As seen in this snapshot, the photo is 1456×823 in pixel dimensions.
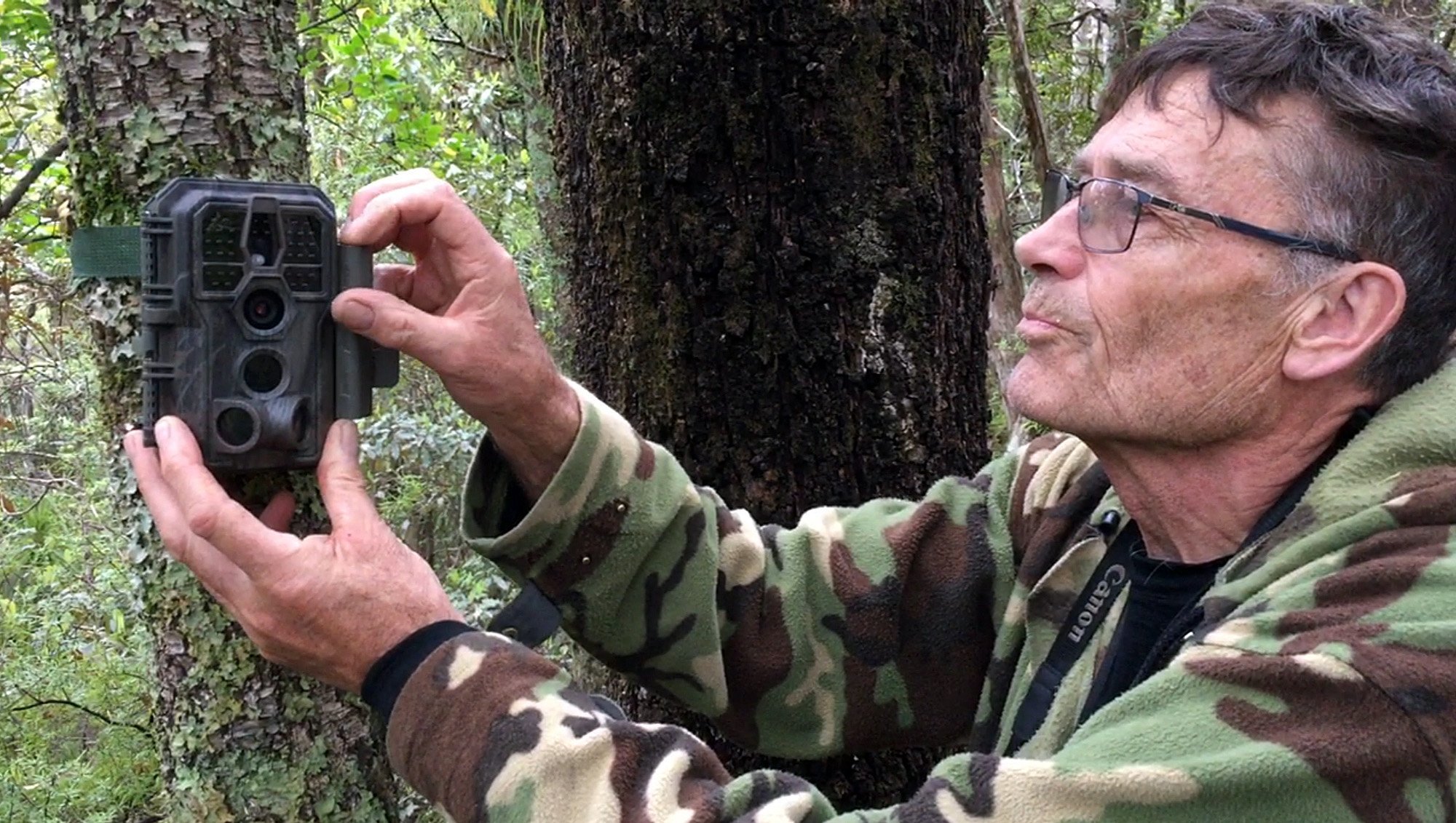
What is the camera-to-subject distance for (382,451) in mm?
5641

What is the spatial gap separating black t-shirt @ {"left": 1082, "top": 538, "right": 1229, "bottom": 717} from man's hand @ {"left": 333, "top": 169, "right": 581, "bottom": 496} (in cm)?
84

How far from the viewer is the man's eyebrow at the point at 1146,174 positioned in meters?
1.78

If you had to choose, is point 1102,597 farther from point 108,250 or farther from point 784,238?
point 108,250

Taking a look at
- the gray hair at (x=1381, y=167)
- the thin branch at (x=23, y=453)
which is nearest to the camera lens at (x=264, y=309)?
the gray hair at (x=1381, y=167)

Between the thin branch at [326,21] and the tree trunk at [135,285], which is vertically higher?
the thin branch at [326,21]

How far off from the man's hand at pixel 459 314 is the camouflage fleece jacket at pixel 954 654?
0.27 ft

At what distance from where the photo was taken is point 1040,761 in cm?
134

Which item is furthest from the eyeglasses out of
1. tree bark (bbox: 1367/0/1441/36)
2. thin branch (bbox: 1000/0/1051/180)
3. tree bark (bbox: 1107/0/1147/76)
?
tree bark (bbox: 1367/0/1441/36)

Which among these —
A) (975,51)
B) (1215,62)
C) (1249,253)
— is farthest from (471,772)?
(975,51)

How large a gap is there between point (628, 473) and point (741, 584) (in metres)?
0.29

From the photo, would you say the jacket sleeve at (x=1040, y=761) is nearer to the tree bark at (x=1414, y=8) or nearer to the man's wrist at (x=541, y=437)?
the man's wrist at (x=541, y=437)

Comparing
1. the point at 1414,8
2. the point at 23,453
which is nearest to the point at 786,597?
the point at 23,453

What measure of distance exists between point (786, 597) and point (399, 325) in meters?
0.81

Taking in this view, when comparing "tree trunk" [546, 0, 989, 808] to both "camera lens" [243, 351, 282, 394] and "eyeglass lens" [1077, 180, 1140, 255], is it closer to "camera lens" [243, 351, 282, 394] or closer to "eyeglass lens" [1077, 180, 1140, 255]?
"eyeglass lens" [1077, 180, 1140, 255]
